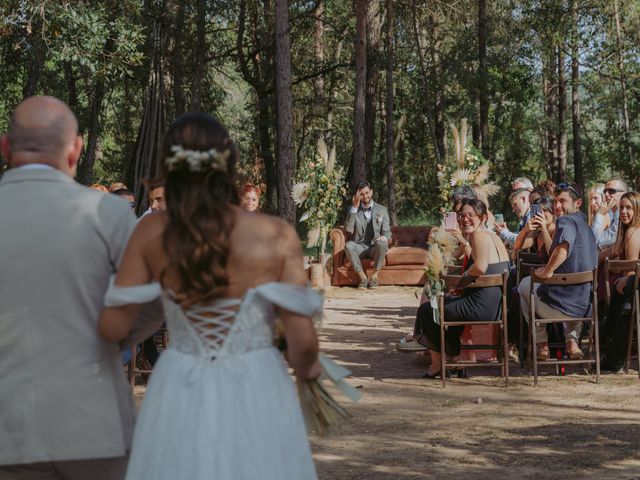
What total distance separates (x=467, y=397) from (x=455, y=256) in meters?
1.91

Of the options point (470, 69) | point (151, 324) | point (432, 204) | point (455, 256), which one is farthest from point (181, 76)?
point (151, 324)

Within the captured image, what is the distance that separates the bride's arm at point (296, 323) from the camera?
10.2 ft

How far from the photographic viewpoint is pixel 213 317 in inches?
124

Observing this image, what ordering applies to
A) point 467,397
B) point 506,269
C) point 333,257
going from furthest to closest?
point 333,257 → point 506,269 → point 467,397

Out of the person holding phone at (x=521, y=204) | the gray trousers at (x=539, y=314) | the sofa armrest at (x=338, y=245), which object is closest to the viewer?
the gray trousers at (x=539, y=314)

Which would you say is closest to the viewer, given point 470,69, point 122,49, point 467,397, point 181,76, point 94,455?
point 94,455

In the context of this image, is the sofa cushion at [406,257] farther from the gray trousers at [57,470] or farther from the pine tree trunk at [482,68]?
the gray trousers at [57,470]

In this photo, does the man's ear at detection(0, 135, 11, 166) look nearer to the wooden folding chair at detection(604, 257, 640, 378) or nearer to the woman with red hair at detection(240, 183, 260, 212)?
the woman with red hair at detection(240, 183, 260, 212)

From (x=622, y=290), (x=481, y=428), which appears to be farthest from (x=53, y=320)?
(x=622, y=290)

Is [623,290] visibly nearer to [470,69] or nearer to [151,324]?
[151,324]

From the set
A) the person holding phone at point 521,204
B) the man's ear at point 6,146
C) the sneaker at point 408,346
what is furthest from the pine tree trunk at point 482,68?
the man's ear at point 6,146

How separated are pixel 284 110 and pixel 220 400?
16.4 meters

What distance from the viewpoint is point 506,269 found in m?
9.36

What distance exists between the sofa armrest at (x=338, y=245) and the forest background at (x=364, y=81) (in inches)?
56.1
